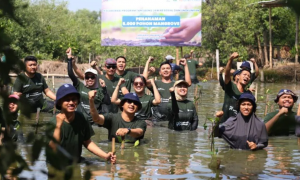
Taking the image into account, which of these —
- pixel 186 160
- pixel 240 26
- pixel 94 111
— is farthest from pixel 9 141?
pixel 240 26

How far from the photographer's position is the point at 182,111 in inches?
437

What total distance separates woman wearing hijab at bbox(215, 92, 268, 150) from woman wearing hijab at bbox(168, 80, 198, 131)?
1991 millimetres

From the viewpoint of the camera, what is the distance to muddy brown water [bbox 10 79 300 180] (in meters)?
7.81

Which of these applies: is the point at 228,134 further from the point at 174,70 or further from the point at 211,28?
the point at 211,28

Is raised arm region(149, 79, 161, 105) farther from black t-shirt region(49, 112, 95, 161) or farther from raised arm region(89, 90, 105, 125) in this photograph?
black t-shirt region(49, 112, 95, 161)

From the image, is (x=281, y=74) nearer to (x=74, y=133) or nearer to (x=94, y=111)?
(x=94, y=111)

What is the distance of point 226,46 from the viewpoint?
35.5 m

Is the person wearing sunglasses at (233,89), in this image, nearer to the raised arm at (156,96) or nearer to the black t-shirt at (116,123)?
the raised arm at (156,96)

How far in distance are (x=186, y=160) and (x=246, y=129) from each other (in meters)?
0.99

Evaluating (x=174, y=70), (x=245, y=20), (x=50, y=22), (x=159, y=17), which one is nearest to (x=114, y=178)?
(x=174, y=70)

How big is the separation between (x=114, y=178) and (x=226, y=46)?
28.6 metres

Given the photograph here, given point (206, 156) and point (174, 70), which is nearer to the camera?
point (206, 156)

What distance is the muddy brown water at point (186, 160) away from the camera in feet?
25.6

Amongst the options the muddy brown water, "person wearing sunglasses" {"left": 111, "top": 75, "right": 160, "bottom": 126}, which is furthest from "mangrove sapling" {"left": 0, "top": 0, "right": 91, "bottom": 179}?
"person wearing sunglasses" {"left": 111, "top": 75, "right": 160, "bottom": 126}
